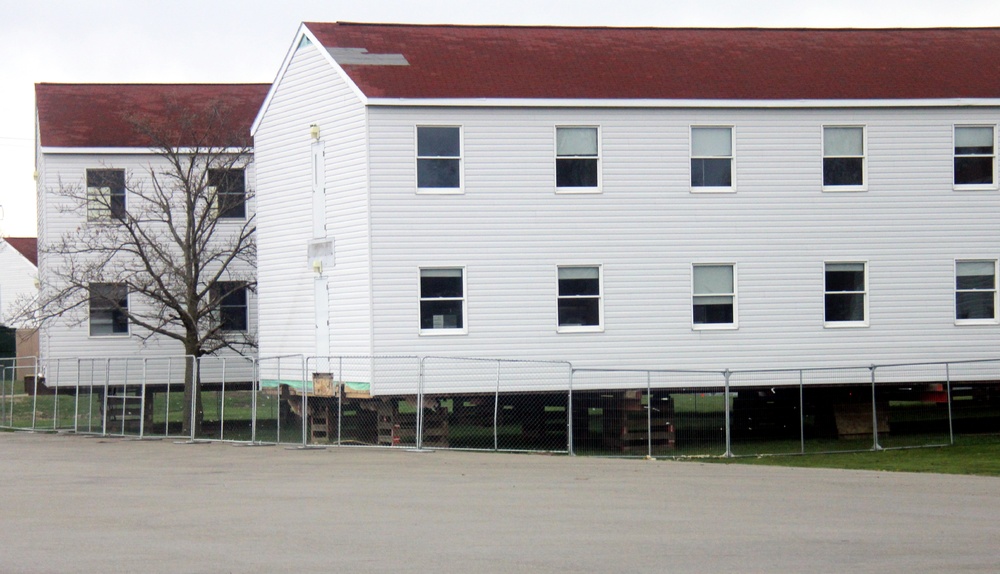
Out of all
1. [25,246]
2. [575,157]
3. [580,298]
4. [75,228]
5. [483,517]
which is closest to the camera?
[483,517]

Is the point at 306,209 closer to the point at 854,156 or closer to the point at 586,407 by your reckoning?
the point at 586,407

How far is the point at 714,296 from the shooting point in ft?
92.8

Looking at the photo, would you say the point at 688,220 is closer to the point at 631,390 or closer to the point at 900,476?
the point at 631,390

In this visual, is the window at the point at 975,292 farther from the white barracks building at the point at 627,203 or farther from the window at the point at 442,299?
the window at the point at 442,299

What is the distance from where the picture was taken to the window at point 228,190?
3284cm

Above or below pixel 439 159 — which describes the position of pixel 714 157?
above

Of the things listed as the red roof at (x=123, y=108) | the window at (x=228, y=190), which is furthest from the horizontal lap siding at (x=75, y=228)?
the red roof at (x=123, y=108)

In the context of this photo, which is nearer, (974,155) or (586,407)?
(586,407)

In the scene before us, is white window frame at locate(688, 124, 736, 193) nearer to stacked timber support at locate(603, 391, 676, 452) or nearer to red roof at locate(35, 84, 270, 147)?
stacked timber support at locate(603, 391, 676, 452)

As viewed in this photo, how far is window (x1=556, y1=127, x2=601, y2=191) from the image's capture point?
1093 inches

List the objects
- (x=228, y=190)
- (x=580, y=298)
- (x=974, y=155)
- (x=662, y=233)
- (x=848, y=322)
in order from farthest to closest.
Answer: (x=228, y=190)
(x=974, y=155)
(x=848, y=322)
(x=662, y=233)
(x=580, y=298)

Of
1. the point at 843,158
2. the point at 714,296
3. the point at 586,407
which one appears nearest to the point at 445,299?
the point at 586,407

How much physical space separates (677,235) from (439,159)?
5819 millimetres

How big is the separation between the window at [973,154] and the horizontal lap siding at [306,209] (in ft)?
46.9
